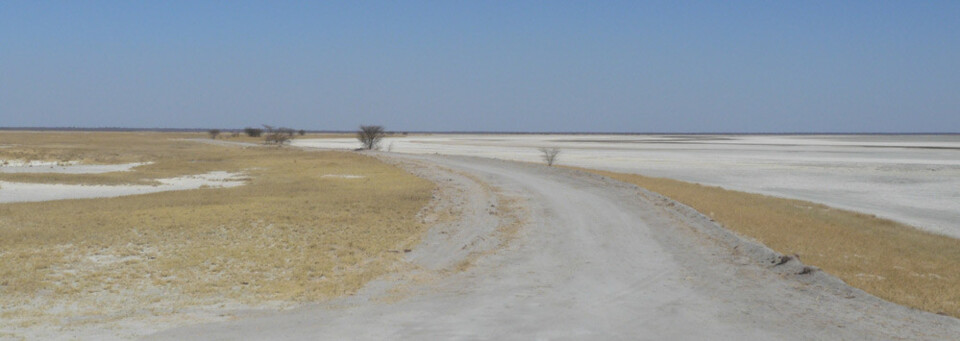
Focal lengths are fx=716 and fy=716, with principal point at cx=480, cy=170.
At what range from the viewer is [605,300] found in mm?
11367

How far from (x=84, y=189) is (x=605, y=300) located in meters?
27.0

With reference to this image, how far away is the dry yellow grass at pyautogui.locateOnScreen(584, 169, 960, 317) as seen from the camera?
526 inches

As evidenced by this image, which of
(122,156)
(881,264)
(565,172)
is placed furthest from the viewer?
(122,156)

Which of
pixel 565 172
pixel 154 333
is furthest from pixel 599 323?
pixel 565 172

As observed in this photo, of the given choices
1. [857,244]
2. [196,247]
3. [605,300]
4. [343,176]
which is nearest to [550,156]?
[343,176]

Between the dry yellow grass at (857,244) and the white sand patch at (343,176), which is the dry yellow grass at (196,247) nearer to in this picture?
the white sand patch at (343,176)

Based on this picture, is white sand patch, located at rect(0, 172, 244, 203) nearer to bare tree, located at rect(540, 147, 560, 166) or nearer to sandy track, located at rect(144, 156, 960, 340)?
sandy track, located at rect(144, 156, 960, 340)

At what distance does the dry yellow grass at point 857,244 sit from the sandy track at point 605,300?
1.29m

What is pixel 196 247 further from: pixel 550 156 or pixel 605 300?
pixel 550 156

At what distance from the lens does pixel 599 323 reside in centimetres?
992

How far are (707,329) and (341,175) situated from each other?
30.4 metres

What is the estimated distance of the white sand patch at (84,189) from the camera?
27.1 meters

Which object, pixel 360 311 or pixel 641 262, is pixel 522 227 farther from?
pixel 360 311

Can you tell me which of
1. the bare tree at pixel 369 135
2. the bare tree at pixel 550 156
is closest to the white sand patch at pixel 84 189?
the bare tree at pixel 550 156
